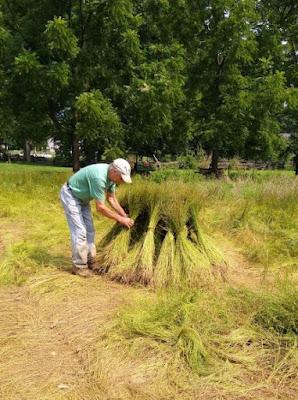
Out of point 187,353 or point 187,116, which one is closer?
point 187,353

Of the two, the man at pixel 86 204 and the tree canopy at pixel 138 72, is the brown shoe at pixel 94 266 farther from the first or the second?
the tree canopy at pixel 138 72

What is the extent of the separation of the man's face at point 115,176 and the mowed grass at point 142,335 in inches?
33.9

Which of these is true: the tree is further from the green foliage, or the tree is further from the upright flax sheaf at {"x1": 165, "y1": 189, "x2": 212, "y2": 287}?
the upright flax sheaf at {"x1": 165, "y1": 189, "x2": 212, "y2": 287}

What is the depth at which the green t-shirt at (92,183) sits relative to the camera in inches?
145

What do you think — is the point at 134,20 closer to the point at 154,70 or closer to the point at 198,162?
the point at 154,70

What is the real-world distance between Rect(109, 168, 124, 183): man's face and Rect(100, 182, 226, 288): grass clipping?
25.1 inches

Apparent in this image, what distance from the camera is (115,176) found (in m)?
3.71

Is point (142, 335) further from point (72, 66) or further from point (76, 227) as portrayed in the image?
point (72, 66)

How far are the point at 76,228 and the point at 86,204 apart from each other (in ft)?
1.09

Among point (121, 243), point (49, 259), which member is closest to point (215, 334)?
point (121, 243)

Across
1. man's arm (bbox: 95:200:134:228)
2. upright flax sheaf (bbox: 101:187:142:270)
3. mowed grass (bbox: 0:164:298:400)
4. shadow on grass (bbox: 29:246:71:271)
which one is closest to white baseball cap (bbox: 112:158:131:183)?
man's arm (bbox: 95:200:134:228)

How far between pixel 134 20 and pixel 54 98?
117 inches

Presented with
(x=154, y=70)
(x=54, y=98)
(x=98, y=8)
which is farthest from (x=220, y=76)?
(x=54, y=98)

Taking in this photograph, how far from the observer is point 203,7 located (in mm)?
11164
